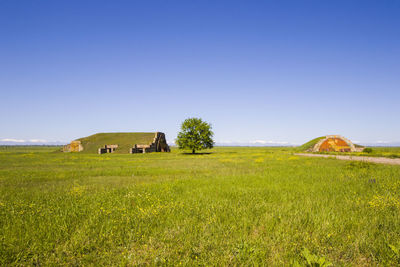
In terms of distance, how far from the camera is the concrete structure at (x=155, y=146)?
53.7 meters

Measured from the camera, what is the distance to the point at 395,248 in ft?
11.9

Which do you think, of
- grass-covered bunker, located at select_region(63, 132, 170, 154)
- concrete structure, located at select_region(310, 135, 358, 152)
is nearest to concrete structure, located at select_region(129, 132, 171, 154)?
grass-covered bunker, located at select_region(63, 132, 170, 154)

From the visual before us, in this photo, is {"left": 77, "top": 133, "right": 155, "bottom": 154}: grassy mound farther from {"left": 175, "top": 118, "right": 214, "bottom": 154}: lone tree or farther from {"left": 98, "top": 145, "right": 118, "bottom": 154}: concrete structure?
{"left": 175, "top": 118, "right": 214, "bottom": 154}: lone tree

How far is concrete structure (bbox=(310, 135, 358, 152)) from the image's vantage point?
44562 millimetres

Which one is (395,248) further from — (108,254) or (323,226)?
(108,254)

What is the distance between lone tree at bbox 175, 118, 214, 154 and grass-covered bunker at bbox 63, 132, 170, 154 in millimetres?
11127

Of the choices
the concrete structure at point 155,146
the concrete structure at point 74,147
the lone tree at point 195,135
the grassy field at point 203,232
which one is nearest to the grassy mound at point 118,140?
the concrete structure at point 74,147

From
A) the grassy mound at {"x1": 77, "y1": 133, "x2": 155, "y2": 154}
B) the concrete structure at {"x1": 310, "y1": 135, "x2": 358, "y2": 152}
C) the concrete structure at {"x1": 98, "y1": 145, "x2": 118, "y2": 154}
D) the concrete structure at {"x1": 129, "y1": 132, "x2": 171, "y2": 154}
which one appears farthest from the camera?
the grassy mound at {"x1": 77, "y1": 133, "x2": 155, "y2": 154}

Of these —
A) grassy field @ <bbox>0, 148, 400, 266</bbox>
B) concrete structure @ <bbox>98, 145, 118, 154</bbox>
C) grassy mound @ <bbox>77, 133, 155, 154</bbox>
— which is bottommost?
grassy field @ <bbox>0, 148, 400, 266</bbox>

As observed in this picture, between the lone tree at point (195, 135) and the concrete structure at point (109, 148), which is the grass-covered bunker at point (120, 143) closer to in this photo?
the concrete structure at point (109, 148)

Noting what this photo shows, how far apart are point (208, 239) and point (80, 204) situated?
5064mm

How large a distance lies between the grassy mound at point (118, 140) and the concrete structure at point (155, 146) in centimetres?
131

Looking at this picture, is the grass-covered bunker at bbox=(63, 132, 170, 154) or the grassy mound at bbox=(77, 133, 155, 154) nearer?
the grass-covered bunker at bbox=(63, 132, 170, 154)

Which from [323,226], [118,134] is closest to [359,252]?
[323,226]
